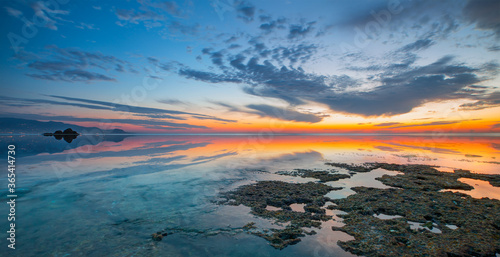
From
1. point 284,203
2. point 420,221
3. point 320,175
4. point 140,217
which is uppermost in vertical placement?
point 420,221

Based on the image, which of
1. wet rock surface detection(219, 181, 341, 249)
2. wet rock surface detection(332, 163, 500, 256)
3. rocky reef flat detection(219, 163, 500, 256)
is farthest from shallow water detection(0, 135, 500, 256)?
wet rock surface detection(332, 163, 500, 256)

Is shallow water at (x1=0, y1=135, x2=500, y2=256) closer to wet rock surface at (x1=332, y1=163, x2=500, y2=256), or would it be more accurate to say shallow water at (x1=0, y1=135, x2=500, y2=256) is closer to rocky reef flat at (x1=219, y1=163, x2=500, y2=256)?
rocky reef flat at (x1=219, y1=163, x2=500, y2=256)

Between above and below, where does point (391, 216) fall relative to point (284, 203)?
above

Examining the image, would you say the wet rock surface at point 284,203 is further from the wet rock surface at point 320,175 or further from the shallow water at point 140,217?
the wet rock surface at point 320,175

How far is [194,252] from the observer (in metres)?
8.32

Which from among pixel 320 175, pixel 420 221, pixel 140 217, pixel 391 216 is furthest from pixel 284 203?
pixel 320 175

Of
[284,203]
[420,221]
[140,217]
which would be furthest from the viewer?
[284,203]

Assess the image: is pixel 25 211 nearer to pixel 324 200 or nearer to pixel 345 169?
pixel 324 200

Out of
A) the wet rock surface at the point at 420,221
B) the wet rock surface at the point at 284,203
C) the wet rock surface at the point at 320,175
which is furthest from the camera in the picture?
the wet rock surface at the point at 320,175

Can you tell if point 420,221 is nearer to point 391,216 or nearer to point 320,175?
point 391,216

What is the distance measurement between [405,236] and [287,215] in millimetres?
5074

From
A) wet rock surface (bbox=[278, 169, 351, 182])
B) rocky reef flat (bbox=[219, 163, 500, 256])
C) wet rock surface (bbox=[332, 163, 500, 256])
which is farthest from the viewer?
wet rock surface (bbox=[278, 169, 351, 182])

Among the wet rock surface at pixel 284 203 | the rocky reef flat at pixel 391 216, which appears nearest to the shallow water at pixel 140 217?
the wet rock surface at pixel 284 203

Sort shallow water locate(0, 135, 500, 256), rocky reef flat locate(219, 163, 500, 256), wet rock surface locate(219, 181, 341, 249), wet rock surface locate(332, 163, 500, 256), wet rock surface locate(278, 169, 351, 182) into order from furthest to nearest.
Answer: wet rock surface locate(278, 169, 351, 182)
wet rock surface locate(219, 181, 341, 249)
shallow water locate(0, 135, 500, 256)
rocky reef flat locate(219, 163, 500, 256)
wet rock surface locate(332, 163, 500, 256)
